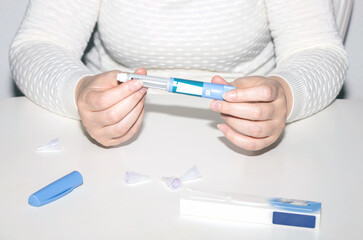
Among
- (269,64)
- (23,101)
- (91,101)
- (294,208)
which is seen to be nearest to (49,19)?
(23,101)

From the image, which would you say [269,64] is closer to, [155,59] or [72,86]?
[155,59]

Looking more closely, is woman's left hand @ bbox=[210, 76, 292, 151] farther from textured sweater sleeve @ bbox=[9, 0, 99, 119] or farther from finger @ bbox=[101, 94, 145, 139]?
textured sweater sleeve @ bbox=[9, 0, 99, 119]

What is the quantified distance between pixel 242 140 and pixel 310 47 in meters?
0.28

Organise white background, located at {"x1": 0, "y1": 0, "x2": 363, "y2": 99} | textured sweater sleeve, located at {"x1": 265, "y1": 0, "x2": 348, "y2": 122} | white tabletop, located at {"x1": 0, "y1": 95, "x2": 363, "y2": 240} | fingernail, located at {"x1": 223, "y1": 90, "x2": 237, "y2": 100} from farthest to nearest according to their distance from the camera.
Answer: white background, located at {"x1": 0, "y1": 0, "x2": 363, "y2": 99} → textured sweater sleeve, located at {"x1": 265, "y1": 0, "x2": 348, "y2": 122} → fingernail, located at {"x1": 223, "y1": 90, "x2": 237, "y2": 100} → white tabletop, located at {"x1": 0, "y1": 95, "x2": 363, "y2": 240}

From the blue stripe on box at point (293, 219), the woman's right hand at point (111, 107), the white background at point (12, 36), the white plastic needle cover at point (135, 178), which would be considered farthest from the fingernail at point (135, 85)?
the white background at point (12, 36)

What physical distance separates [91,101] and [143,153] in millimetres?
101

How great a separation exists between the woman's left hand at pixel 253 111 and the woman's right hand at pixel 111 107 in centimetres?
11

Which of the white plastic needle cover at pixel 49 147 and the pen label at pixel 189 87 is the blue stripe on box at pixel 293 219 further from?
the white plastic needle cover at pixel 49 147

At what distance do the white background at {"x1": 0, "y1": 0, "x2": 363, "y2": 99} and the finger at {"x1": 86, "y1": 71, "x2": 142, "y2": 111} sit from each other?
865mm

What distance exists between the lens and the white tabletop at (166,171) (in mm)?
454

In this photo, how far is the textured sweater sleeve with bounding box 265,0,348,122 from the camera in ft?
2.37

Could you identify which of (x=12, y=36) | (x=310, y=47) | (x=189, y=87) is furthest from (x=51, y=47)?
A: (x=12, y=36)

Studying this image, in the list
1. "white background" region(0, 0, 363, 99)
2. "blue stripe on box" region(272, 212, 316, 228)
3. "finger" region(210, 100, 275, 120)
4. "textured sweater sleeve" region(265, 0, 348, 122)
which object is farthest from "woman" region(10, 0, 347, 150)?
"white background" region(0, 0, 363, 99)

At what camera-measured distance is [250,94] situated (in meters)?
0.56
